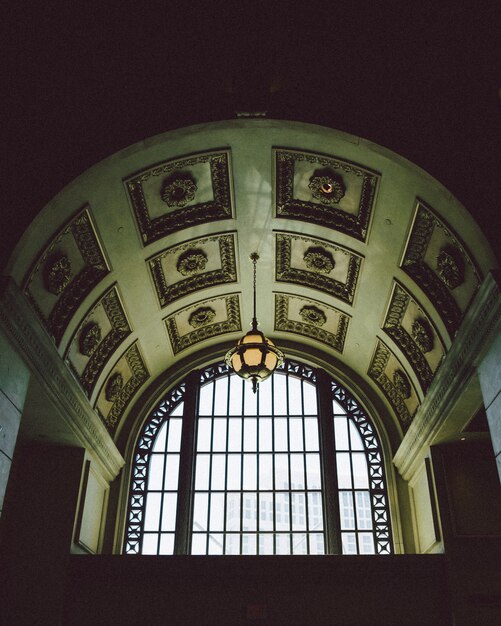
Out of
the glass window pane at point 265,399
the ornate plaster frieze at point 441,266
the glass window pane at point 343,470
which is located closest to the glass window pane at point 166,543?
the glass window pane at point 265,399

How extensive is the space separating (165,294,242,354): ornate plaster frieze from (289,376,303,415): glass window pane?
56.5 inches

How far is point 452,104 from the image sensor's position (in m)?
6.82

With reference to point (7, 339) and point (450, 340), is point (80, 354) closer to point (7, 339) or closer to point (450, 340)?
point (7, 339)

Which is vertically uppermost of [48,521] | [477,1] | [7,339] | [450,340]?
[477,1]

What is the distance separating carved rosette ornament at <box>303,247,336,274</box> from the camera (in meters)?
9.23

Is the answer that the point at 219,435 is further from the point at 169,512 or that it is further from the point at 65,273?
the point at 65,273

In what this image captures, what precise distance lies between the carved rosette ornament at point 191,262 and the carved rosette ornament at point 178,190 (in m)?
1.11

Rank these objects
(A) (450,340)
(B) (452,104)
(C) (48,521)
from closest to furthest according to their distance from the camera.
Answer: (B) (452,104) → (A) (450,340) → (C) (48,521)

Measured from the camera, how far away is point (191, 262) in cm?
937

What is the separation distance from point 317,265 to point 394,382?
2568 mm

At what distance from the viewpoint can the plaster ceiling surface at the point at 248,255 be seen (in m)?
7.08

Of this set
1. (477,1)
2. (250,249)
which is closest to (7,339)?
(250,249)

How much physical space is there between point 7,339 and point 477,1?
6.09 metres

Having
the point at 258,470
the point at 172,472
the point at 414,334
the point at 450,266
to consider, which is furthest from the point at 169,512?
the point at 450,266
